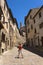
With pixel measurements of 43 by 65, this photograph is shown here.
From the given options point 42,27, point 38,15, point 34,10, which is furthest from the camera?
point 34,10

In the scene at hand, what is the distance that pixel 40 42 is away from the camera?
1490 inches

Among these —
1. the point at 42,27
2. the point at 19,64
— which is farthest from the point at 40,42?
the point at 19,64

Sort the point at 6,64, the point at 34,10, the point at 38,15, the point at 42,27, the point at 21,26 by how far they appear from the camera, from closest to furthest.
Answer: the point at 6,64 → the point at 42,27 → the point at 38,15 → the point at 34,10 → the point at 21,26

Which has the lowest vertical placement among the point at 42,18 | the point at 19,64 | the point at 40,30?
the point at 19,64

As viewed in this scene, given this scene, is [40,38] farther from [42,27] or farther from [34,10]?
[34,10]

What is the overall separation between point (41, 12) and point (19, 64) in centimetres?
2659

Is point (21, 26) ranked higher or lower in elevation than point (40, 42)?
higher

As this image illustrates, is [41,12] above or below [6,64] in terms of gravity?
above

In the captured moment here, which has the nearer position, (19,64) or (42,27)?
(19,64)

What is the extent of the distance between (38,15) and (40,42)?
249 inches

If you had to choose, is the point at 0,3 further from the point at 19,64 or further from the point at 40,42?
the point at 40,42

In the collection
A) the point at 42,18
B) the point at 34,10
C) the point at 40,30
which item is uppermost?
the point at 34,10

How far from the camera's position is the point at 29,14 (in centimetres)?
5316

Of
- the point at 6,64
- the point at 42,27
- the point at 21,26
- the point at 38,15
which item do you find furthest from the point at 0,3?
the point at 21,26
